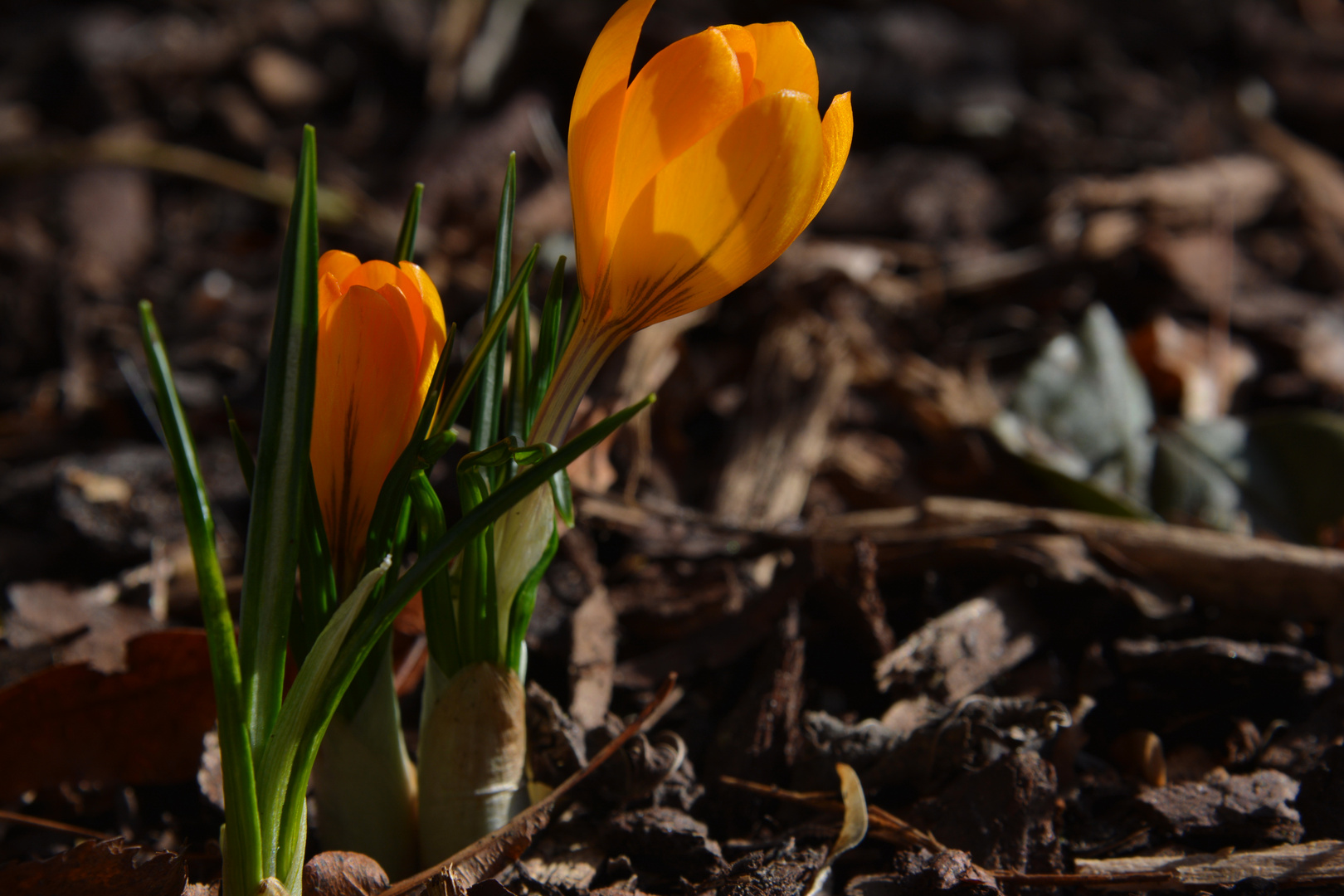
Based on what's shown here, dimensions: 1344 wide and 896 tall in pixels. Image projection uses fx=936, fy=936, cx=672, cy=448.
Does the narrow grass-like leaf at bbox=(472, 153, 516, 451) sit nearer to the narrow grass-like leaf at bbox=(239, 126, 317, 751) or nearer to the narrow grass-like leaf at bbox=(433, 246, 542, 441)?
the narrow grass-like leaf at bbox=(433, 246, 542, 441)

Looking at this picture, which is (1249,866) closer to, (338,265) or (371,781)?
(371,781)

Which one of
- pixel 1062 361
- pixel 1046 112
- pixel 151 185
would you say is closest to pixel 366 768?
pixel 1062 361

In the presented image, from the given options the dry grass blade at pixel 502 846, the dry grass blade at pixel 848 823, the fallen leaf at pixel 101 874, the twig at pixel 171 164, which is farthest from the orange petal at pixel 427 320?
the twig at pixel 171 164

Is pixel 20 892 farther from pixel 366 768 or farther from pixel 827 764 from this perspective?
pixel 827 764

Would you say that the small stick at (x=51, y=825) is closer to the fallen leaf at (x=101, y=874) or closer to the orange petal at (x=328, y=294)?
the fallen leaf at (x=101, y=874)

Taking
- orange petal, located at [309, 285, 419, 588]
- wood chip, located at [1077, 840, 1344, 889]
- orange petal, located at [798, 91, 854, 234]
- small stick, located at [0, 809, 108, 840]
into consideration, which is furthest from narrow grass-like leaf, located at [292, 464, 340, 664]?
wood chip, located at [1077, 840, 1344, 889]
